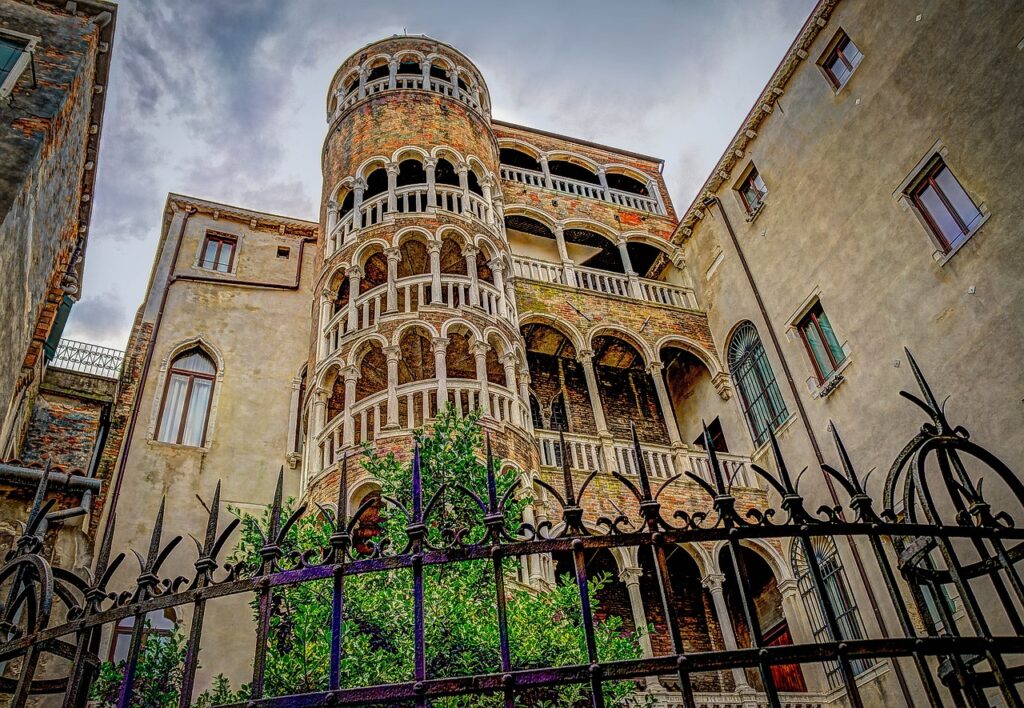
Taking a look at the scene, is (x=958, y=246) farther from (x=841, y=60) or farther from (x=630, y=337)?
(x=630, y=337)

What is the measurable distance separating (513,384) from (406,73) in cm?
1058

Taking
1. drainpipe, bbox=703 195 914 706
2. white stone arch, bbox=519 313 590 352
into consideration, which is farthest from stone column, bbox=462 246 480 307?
drainpipe, bbox=703 195 914 706

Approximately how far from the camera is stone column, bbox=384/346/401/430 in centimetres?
1331

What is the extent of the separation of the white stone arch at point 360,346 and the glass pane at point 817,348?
27.6 feet

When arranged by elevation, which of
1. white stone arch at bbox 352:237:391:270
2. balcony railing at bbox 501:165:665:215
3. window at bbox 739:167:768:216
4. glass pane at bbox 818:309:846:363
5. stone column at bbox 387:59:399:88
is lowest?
glass pane at bbox 818:309:846:363

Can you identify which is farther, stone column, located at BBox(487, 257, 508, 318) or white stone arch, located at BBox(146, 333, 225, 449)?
stone column, located at BBox(487, 257, 508, 318)

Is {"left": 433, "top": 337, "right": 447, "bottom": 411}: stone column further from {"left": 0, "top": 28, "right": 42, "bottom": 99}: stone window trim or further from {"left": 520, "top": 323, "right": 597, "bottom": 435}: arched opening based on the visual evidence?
{"left": 0, "top": 28, "right": 42, "bottom": 99}: stone window trim

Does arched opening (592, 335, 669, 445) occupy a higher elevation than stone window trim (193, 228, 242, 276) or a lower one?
lower

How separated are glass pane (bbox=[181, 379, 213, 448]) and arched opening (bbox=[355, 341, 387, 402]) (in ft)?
11.4

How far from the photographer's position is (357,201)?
17281mm

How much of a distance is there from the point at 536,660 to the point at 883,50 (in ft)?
42.4

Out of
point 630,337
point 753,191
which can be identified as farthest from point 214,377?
point 753,191

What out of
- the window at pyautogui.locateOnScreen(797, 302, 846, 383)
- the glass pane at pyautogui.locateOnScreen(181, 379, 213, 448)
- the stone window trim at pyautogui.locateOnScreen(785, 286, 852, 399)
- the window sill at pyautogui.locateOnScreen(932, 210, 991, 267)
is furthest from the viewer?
the glass pane at pyautogui.locateOnScreen(181, 379, 213, 448)

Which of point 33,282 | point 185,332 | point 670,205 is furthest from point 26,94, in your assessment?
point 670,205
